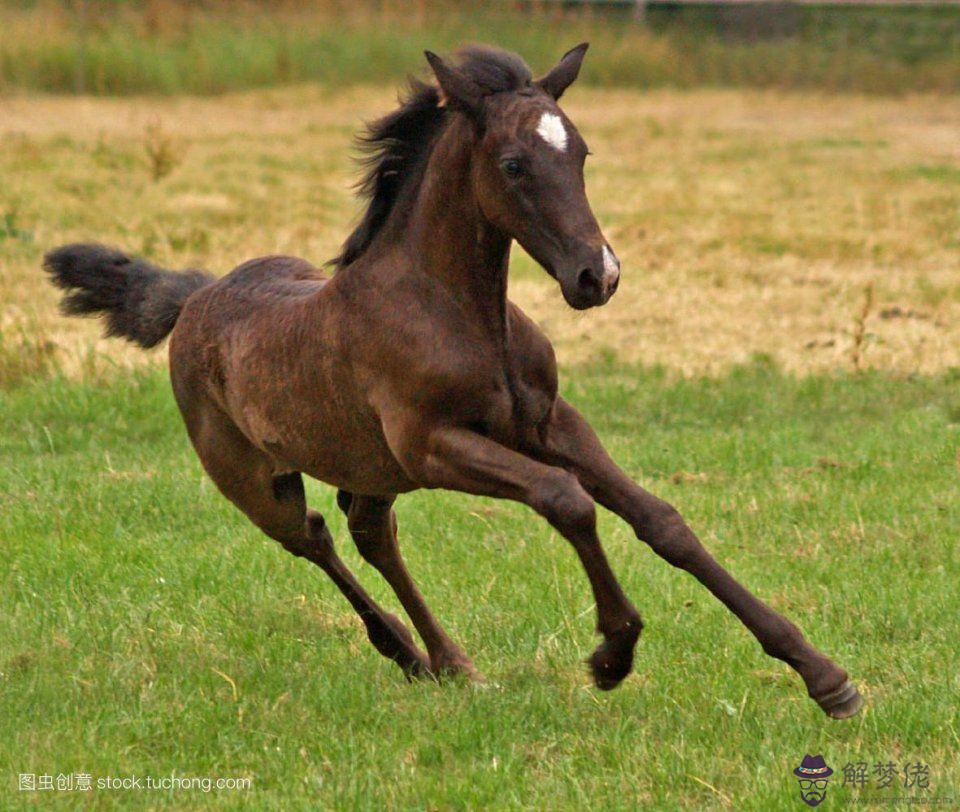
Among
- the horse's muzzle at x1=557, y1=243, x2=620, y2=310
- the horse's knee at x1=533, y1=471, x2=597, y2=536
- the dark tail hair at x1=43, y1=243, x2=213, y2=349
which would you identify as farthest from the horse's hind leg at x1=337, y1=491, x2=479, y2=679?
the horse's muzzle at x1=557, y1=243, x2=620, y2=310

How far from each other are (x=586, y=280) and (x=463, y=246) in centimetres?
64

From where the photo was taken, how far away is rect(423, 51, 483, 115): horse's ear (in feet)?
15.3

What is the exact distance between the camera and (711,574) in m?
4.64

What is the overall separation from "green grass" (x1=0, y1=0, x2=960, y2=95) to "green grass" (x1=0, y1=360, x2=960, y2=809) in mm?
16154

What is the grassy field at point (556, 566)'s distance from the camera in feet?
15.2

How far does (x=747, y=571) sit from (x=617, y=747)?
205 centimetres

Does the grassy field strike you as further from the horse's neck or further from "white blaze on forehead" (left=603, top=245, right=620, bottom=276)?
Answer: "white blaze on forehead" (left=603, top=245, right=620, bottom=276)

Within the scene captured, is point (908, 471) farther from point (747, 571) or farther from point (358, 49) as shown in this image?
point (358, 49)

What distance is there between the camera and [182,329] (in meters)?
6.15

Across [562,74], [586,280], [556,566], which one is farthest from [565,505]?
[556,566]

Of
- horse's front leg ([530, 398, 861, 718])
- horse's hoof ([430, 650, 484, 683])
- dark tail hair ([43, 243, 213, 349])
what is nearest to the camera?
horse's front leg ([530, 398, 861, 718])

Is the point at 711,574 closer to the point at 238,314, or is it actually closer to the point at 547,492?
the point at 547,492

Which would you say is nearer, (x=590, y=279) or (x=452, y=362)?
(x=590, y=279)

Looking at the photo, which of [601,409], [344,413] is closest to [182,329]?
[344,413]
